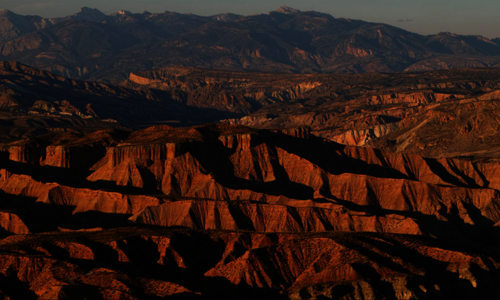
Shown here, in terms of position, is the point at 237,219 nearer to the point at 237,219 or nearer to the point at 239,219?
the point at 237,219

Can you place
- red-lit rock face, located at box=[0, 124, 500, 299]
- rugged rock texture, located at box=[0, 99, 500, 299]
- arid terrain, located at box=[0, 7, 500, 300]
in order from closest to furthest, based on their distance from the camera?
arid terrain, located at box=[0, 7, 500, 300] < rugged rock texture, located at box=[0, 99, 500, 299] < red-lit rock face, located at box=[0, 124, 500, 299]

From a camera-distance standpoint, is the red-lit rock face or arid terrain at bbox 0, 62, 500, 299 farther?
the red-lit rock face

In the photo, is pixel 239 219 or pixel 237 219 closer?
pixel 237 219

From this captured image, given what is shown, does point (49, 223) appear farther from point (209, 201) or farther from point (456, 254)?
point (456, 254)

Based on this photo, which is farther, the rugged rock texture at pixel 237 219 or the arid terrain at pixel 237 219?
the rugged rock texture at pixel 237 219

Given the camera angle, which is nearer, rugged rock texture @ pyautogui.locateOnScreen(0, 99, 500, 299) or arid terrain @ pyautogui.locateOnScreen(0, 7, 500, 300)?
arid terrain @ pyautogui.locateOnScreen(0, 7, 500, 300)

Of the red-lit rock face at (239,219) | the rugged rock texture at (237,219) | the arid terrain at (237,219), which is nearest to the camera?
the arid terrain at (237,219)

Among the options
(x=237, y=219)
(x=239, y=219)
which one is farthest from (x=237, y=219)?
(x=239, y=219)

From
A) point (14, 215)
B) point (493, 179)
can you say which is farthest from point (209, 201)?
point (493, 179)

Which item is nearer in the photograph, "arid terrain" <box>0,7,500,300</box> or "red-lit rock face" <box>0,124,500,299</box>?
"arid terrain" <box>0,7,500,300</box>

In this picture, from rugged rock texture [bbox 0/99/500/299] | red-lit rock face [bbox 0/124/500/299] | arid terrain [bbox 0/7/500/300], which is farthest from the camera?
red-lit rock face [bbox 0/124/500/299]

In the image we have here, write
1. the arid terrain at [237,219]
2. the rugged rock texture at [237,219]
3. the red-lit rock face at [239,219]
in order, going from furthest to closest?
1. the red-lit rock face at [239,219]
2. the rugged rock texture at [237,219]
3. the arid terrain at [237,219]
